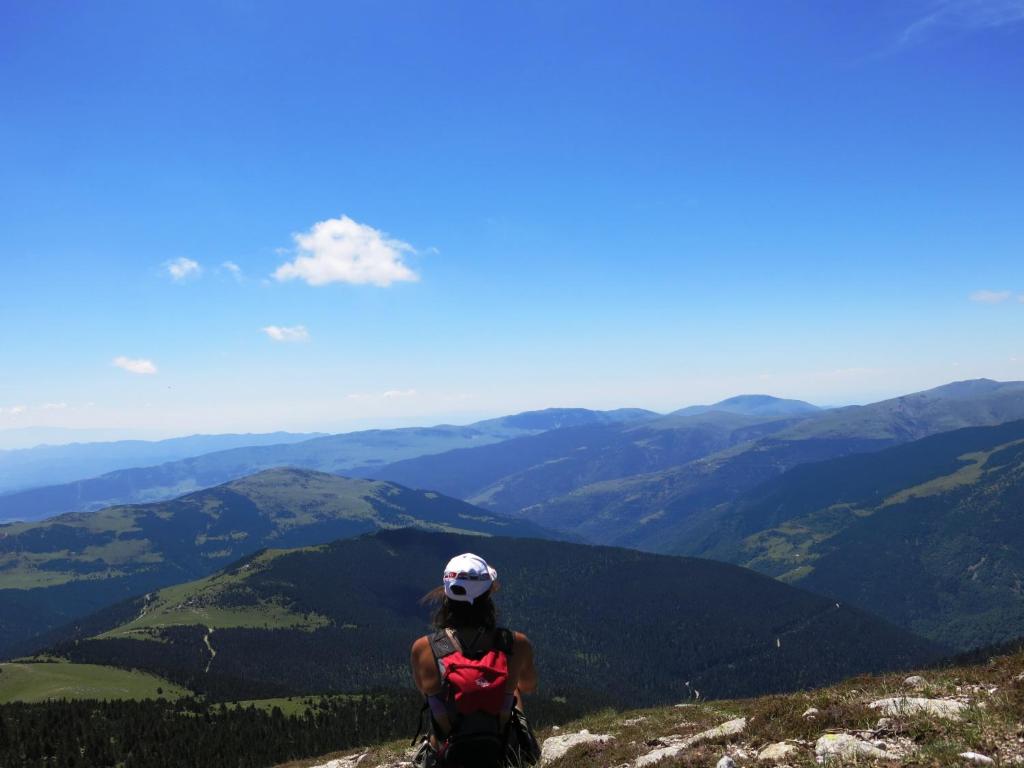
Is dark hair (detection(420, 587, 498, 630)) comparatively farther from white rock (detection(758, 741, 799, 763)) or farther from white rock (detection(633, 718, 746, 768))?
white rock (detection(633, 718, 746, 768))

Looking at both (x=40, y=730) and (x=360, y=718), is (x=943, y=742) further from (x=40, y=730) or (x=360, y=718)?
(x=360, y=718)

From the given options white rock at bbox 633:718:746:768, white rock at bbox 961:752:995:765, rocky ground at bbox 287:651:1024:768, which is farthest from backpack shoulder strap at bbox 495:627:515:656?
white rock at bbox 633:718:746:768

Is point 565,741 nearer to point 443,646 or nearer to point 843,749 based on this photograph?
point 843,749

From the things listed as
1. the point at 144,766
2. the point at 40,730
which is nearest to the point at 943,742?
the point at 144,766

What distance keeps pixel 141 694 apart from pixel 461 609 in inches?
8706

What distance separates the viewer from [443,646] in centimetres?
1024

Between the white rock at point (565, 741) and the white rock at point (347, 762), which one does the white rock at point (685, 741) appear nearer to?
the white rock at point (565, 741)

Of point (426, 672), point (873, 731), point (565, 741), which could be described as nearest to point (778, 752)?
point (873, 731)

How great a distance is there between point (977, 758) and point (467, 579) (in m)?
8.93

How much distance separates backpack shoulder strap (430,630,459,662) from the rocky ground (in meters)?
6.94

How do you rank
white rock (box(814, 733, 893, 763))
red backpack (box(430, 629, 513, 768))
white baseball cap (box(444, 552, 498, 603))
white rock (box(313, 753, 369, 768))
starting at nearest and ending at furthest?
red backpack (box(430, 629, 513, 768))
white baseball cap (box(444, 552, 498, 603))
white rock (box(814, 733, 893, 763))
white rock (box(313, 753, 369, 768))

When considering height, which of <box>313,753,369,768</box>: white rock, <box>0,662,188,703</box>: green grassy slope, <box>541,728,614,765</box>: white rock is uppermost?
<box>541,728,614,765</box>: white rock

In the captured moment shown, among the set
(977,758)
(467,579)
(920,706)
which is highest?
(467,579)

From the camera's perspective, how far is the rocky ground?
11.7 meters
